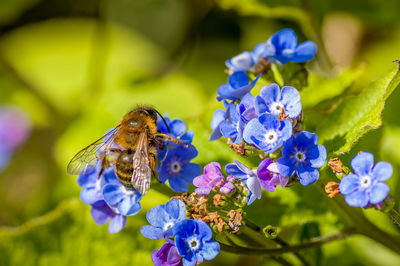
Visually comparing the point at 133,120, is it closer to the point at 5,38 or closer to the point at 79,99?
the point at 79,99

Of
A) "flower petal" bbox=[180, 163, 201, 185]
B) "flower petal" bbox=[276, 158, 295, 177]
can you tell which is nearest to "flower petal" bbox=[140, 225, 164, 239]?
"flower petal" bbox=[180, 163, 201, 185]

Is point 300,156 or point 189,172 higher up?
point 300,156

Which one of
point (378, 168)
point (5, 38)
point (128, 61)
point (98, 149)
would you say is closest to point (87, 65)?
point (128, 61)

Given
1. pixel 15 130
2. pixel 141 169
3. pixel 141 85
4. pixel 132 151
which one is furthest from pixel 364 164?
pixel 15 130

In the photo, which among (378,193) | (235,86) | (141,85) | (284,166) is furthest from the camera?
(141,85)

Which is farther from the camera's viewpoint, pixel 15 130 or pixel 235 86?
pixel 15 130

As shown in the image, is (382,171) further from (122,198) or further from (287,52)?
(122,198)
